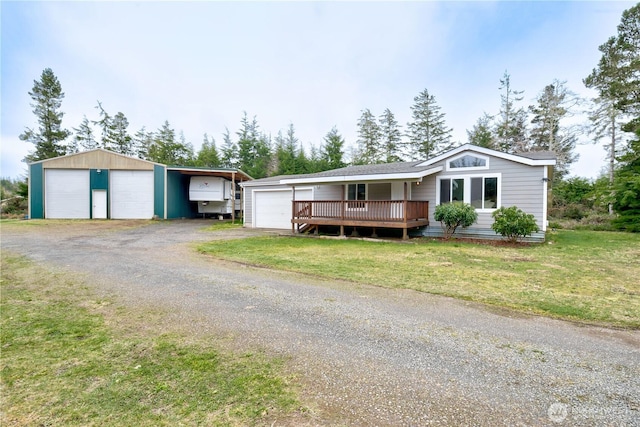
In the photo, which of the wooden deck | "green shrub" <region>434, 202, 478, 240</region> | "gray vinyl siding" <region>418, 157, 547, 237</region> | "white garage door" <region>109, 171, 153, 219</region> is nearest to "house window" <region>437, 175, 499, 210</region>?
"gray vinyl siding" <region>418, 157, 547, 237</region>

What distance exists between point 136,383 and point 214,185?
2297 cm

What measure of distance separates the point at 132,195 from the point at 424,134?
27353mm

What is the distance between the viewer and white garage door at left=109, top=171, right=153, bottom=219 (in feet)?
69.8

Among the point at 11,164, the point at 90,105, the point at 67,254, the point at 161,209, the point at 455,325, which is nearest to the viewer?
the point at 455,325

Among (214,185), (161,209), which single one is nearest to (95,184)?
(161,209)

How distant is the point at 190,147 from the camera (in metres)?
43.3

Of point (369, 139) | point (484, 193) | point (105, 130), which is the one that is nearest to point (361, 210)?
point (484, 193)

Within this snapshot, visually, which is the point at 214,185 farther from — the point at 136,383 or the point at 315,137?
the point at 136,383

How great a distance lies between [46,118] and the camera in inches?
1206

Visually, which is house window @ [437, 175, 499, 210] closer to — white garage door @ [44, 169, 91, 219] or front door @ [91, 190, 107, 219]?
front door @ [91, 190, 107, 219]

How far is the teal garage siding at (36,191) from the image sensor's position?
65.9 ft

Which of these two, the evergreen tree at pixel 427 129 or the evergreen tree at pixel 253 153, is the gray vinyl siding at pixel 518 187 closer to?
the evergreen tree at pixel 427 129

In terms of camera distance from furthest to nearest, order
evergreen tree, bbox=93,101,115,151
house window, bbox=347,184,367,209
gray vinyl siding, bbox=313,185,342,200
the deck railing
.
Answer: evergreen tree, bbox=93,101,115,151 < gray vinyl siding, bbox=313,185,342,200 < house window, bbox=347,184,367,209 < the deck railing

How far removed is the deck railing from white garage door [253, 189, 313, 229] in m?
1.89
